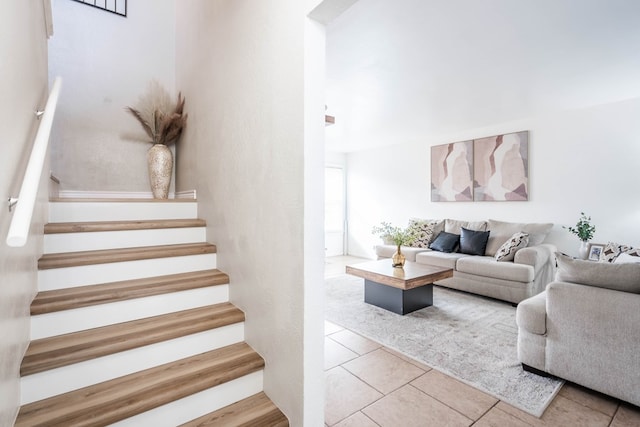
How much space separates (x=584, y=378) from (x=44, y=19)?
4044mm

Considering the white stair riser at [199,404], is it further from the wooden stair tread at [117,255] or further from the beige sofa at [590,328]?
the beige sofa at [590,328]

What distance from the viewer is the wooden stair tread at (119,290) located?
1.45 meters

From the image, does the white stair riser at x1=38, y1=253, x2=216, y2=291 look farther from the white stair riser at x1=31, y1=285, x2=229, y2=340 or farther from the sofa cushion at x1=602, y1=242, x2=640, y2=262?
the sofa cushion at x1=602, y1=242, x2=640, y2=262

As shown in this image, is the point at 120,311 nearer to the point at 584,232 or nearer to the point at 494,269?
the point at 494,269

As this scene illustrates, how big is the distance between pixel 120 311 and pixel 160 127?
183cm

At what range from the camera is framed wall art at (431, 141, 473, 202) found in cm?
504

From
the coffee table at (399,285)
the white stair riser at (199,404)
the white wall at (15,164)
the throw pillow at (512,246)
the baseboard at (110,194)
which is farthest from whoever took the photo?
the throw pillow at (512,246)

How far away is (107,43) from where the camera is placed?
9.67ft

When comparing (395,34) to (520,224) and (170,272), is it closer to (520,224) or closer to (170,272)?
(170,272)

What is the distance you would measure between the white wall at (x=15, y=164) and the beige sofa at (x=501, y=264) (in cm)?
422

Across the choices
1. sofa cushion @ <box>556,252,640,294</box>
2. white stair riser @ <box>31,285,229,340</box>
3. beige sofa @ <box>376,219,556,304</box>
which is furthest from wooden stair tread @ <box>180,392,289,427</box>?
beige sofa @ <box>376,219,556,304</box>

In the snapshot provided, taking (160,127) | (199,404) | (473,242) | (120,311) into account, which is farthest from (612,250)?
(160,127)

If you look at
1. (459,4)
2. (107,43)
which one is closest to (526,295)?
(459,4)

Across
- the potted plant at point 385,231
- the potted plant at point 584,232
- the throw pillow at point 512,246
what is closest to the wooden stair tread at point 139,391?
the potted plant at point 385,231
